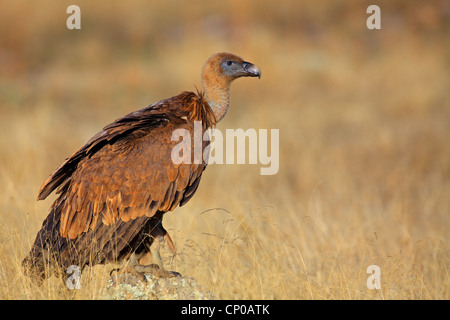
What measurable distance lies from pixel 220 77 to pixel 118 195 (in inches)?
60.0

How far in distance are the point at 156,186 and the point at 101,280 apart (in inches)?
33.9

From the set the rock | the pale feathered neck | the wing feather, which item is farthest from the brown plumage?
the pale feathered neck

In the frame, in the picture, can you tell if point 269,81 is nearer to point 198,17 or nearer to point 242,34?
point 242,34

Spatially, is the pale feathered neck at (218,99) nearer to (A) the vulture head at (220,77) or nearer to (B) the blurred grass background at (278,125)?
(A) the vulture head at (220,77)

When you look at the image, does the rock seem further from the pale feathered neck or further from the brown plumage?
the pale feathered neck

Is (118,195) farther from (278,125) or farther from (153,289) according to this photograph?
(278,125)

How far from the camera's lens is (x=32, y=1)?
89.9 ft

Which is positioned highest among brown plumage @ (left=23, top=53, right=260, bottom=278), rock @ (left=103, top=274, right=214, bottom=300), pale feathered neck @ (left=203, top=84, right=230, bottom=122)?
pale feathered neck @ (left=203, top=84, right=230, bottom=122)

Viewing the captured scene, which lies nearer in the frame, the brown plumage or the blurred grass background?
the brown plumage

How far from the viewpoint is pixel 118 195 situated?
221 inches

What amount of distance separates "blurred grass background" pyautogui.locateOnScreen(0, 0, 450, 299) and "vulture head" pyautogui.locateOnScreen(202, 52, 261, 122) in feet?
3.43

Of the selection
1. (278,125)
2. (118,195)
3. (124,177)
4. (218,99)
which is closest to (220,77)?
(218,99)

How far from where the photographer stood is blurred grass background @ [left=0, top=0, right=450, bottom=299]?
6.41 m

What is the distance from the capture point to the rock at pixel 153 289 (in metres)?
5.32
